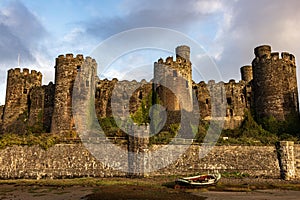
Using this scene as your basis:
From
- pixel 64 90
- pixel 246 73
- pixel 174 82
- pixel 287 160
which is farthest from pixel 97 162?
pixel 246 73

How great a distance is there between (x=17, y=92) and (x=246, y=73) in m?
30.8

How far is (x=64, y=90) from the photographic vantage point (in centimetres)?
3978

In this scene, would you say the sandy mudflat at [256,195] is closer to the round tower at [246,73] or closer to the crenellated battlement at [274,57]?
the crenellated battlement at [274,57]

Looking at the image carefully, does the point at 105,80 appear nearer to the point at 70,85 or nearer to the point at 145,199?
the point at 70,85

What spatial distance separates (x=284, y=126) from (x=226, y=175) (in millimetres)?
12641

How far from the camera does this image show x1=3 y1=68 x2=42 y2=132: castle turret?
4479 centimetres

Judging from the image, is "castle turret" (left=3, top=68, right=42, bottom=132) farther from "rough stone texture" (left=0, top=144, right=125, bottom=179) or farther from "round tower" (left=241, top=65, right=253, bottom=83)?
"round tower" (left=241, top=65, right=253, bottom=83)

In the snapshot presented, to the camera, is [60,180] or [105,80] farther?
[105,80]

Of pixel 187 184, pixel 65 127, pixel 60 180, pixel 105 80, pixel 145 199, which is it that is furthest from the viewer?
pixel 105 80

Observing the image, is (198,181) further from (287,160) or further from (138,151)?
(287,160)

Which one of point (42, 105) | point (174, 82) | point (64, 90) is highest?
point (174, 82)

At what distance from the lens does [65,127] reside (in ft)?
126

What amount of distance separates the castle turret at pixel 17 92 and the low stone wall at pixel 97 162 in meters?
14.6

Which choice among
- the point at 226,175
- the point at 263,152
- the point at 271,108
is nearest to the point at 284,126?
the point at 271,108
